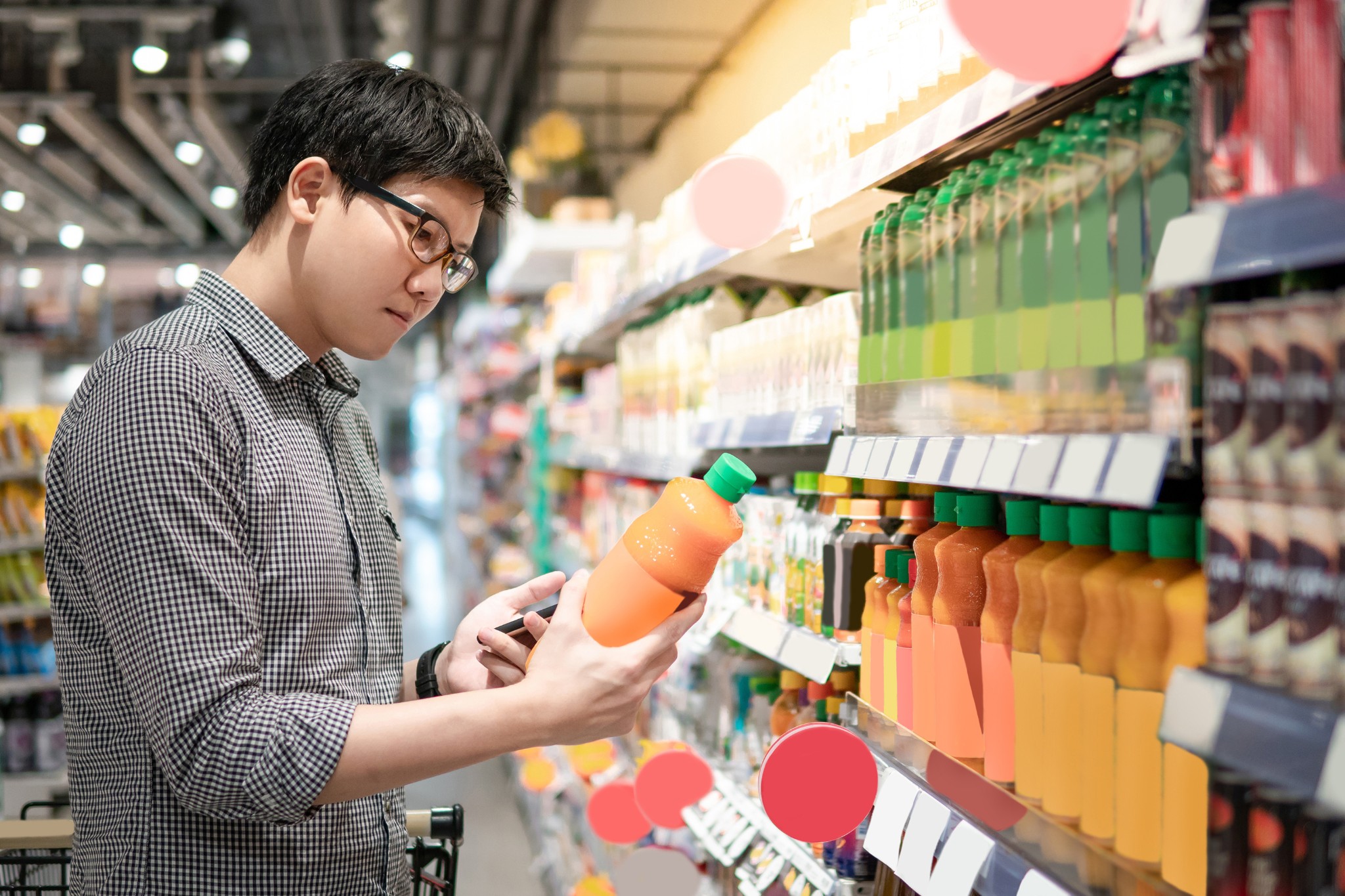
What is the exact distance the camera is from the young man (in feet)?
3.74

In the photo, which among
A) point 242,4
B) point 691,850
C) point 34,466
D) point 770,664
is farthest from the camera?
point 242,4

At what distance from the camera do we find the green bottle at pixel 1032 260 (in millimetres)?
1153

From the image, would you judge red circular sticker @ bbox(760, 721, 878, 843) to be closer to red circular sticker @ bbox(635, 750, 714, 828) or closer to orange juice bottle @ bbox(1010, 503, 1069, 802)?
orange juice bottle @ bbox(1010, 503, 1069, 802)

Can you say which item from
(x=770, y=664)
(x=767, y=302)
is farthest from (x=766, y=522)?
(x=767, y=302)

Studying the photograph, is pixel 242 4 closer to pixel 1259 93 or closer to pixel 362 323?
pixel 362 323

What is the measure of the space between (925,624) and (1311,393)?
2.23 ft

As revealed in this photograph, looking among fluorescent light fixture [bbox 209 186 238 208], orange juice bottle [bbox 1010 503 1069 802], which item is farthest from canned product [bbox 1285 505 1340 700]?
fluorescent light fixture [bbox 209 186 238 208]

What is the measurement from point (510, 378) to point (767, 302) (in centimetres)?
498

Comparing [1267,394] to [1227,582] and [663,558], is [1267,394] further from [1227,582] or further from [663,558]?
[663,558]

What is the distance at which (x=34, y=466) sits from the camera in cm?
514

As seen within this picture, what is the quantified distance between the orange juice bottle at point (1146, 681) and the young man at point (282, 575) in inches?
18.1

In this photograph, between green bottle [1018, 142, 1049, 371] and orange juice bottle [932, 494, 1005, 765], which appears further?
orange juice bottle [932, 494, 1005, 765]

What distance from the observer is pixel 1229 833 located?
35.6 inches

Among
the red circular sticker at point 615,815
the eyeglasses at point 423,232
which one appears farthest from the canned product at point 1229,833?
the red circular sticker at point 615,815
